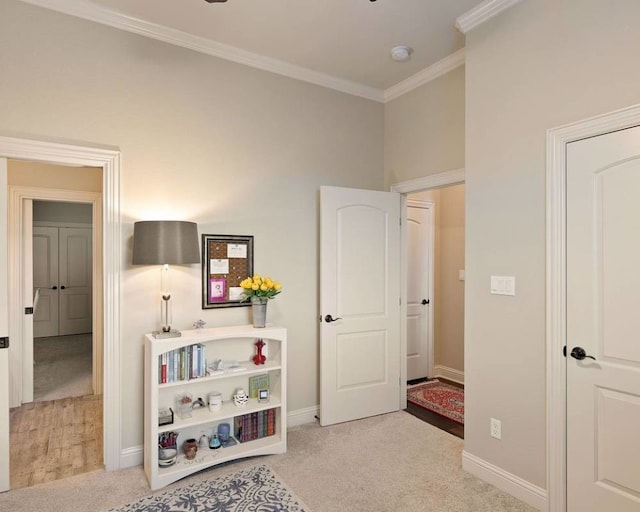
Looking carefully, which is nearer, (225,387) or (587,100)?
(587,100)

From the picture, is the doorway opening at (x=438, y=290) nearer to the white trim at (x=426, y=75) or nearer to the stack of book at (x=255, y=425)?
the white trim at (x=426, y=75)

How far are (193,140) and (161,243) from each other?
921mm

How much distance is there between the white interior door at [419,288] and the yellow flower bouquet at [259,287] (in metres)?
2.19

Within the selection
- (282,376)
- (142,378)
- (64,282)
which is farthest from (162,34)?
(64,282)

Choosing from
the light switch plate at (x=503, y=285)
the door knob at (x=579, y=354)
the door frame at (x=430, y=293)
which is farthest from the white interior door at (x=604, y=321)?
the door frame at (x=430, y=293)

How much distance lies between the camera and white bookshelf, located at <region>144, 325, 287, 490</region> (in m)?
2.56

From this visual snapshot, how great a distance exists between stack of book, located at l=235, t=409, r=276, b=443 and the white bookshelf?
0.03 m

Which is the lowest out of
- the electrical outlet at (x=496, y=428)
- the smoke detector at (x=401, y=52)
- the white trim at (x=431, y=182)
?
the electrical outlet at (x=496, y=428)

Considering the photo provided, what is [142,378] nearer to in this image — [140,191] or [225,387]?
[225,387]

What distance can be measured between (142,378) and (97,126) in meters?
1.74

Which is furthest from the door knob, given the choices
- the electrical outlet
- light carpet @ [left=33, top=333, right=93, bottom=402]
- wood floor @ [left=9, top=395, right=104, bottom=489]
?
light carpet @ [left=33, top=333, right=93, bottom=402]

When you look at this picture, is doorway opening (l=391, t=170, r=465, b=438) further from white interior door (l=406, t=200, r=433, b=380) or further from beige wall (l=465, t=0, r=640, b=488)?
beige wall (l=465, t=0, r=640, b=488)

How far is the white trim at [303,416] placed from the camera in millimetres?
3441

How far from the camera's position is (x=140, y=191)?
2.82 m
